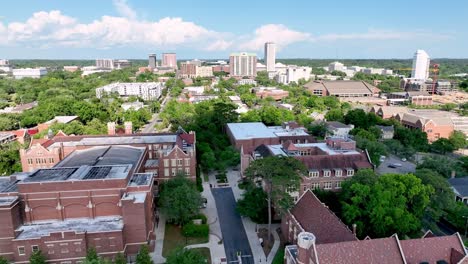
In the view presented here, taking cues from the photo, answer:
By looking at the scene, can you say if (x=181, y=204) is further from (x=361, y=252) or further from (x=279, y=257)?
(x=361, y=252)

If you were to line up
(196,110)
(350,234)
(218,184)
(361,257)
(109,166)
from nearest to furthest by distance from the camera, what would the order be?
(361,257) → (350,234) → (109,166) → (218,184) → (196,110)

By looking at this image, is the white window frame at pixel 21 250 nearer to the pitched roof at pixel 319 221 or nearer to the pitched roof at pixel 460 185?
the pitched roof at pixel 319 221

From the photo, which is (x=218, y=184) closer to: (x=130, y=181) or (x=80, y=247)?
(x=130, y=181)

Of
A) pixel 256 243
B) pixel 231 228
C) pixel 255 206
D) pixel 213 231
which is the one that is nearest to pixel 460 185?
pixel 255 206

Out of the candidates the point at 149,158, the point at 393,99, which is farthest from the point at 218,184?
the point at 393,99

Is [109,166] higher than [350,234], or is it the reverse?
[109,166]

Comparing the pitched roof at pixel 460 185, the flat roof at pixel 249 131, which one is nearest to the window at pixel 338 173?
the pitched roof at pixel 460 185

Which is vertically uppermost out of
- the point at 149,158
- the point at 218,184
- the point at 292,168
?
the point at 292,168

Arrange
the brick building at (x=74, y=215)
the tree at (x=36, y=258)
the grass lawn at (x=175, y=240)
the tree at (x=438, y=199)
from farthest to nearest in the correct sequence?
the tree at (x=438, y=199) → the grass lawn at (x=175, y=240) → the brick building at (x=74, y=215) → the tree at (x=36, y=258)
